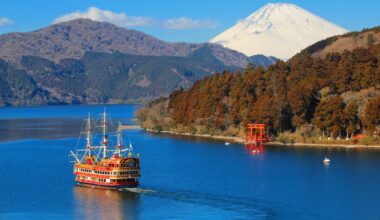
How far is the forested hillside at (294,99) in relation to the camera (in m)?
76.7

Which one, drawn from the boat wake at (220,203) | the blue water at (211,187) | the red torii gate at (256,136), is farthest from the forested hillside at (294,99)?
the boat wake at (220,203)

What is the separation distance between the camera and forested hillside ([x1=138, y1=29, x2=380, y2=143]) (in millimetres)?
76731

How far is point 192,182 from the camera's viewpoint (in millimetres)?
51281

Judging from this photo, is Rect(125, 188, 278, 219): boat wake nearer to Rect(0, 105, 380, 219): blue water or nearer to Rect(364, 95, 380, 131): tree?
Rect(0, 105, 380, 219): blue water

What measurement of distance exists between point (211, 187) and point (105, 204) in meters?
8.21

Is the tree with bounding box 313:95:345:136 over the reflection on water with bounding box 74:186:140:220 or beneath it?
over

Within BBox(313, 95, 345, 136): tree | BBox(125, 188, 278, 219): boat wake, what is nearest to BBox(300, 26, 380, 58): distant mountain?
BBox(313, 95, 345, 136): tree

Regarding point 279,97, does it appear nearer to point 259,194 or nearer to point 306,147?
point 306,147

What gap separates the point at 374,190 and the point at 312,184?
4.71 metres

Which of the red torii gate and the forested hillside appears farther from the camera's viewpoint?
the red torii gate

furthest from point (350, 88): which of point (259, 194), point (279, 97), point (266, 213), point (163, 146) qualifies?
point (266, 213)

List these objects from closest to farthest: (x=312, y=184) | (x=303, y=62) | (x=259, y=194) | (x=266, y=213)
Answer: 1. (x=266, y=213)
2. (x=259, y=194)
3. (x=312, y=184)
4. (x=303, y=62)

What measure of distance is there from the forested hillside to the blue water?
268 inches

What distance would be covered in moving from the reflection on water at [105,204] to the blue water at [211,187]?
0.06 m
